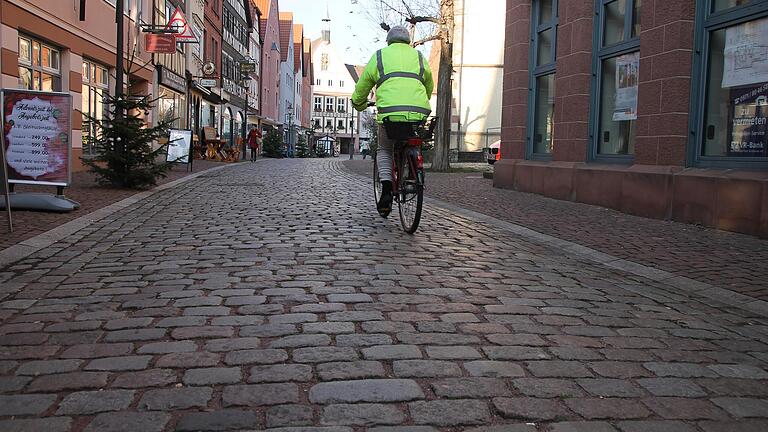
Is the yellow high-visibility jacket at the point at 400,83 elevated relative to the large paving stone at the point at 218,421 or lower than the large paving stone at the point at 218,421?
elevated

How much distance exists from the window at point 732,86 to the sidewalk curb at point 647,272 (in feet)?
8.69

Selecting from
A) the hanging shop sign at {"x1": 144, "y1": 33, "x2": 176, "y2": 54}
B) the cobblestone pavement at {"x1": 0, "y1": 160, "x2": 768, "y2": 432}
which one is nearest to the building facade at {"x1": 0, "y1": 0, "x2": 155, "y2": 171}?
the hanging shop sign at {"x1": 144, "y1": 33, "x2": 176, "y2": 54}

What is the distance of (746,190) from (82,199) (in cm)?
853

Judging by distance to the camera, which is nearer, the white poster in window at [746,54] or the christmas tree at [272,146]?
the white poster in window at [746,54]

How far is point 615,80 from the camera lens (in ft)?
37.6

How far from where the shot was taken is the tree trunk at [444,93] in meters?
23.2

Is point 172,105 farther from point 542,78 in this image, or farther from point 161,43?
point 542,78

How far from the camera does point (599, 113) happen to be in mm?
11945

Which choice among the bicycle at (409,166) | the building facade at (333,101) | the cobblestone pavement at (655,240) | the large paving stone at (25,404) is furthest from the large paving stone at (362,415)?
the building facade at (333,101)

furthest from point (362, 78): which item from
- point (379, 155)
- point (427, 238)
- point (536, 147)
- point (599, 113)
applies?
point (536, 147)

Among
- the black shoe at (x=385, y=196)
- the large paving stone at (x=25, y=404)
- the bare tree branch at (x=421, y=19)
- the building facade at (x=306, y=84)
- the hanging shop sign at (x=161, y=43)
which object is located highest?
the building facade at (x=306, y=84)

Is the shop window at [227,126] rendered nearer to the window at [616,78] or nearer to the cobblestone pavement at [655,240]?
the window at [616,78]

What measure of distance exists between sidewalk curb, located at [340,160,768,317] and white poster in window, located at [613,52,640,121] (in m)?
3.21

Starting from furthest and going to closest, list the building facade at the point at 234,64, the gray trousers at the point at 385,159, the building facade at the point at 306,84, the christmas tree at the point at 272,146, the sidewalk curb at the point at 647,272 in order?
the building facade at the point at 306,84
the christmas tree at the point at 272,146
the building facade at the point at 234,64
the gray trousers at the point at 385,159
the sidewalk curb at the point at 647,272
